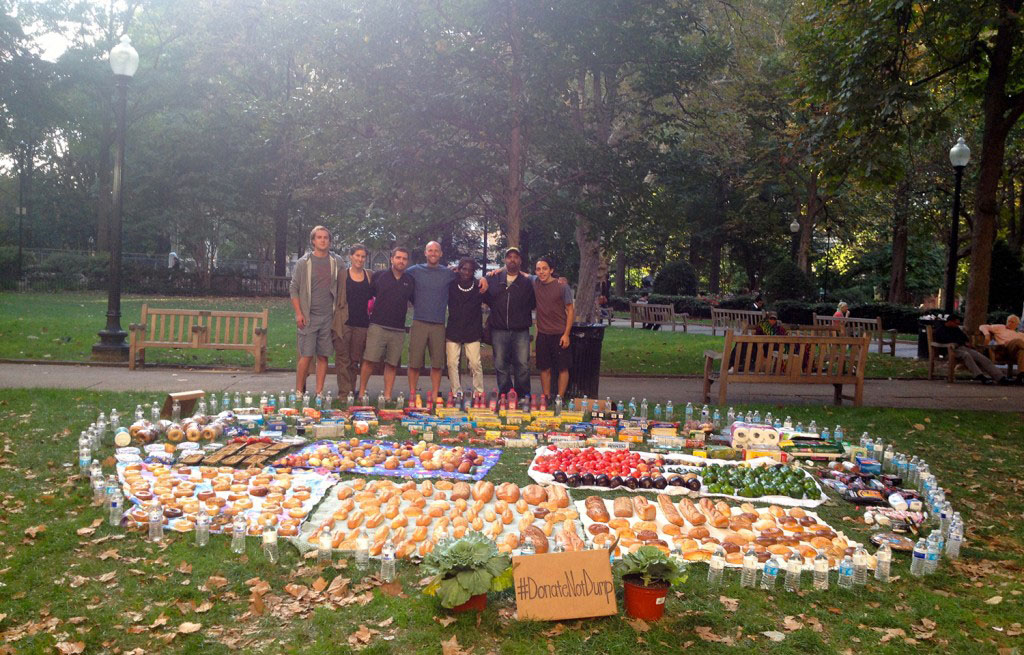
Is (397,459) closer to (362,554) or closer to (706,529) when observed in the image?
(362,554)

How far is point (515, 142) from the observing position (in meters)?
12.5

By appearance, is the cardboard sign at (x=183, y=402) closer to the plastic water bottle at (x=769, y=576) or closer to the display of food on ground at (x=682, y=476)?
the display of food on ground at (x=682, y=476)

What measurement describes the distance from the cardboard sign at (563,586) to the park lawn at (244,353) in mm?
9335

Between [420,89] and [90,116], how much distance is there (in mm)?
32655

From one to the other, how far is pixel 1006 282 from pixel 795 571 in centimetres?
2694

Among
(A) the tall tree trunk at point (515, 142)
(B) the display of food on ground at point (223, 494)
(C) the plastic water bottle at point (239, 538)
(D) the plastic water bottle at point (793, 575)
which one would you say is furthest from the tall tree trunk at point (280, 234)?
(D) the plastic water bottle at point (793, 575)

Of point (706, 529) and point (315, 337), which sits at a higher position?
point (315, 337)

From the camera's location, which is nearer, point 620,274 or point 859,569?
point 859,569

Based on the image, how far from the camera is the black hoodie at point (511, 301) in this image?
32.7ft

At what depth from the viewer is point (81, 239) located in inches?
1923

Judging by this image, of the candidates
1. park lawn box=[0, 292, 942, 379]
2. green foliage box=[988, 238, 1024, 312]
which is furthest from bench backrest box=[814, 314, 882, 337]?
green foliage box=[988, 238, 1024, 312]

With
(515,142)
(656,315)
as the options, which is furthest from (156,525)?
(656,315)

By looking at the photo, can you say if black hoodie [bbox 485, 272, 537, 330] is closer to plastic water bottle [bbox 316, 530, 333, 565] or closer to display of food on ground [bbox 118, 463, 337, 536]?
display of food on ground [bbox 118, 463, 337, 536]

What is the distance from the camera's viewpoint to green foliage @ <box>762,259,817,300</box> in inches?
1242
